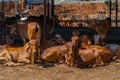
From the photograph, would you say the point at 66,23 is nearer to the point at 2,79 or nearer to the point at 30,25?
the point at 30,25

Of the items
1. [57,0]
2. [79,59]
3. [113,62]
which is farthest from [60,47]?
[57,0]

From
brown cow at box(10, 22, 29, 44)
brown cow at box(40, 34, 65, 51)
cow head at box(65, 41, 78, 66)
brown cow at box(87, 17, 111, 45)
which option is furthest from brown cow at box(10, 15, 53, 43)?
brown cow at box(87, 17, 111, 45)

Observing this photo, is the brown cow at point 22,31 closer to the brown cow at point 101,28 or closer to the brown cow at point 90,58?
the brown cow at point 90,58

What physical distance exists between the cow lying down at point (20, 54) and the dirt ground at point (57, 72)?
0.78 ft

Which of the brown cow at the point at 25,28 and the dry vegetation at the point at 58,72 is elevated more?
the brown cow at the point at 25,28

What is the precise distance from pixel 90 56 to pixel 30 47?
54.0 inches

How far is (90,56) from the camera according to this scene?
385 inches

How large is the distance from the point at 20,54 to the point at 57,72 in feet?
4.11

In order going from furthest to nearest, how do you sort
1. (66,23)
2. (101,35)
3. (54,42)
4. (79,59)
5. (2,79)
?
(66,23)
(101,35)
(54,42)
(79,59)
(2,79)

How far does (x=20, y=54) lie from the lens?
32.9ft

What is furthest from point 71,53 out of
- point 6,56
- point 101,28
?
point 101,28

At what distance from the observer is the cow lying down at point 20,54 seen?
980 centimetres

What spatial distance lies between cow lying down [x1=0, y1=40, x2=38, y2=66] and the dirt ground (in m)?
0.24

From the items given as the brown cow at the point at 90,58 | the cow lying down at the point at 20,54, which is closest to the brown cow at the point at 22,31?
the cow lying down at the point at 20,54
